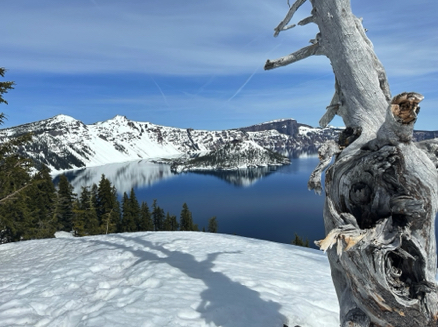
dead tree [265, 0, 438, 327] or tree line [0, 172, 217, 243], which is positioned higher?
dead tree [265, 0, 438, 327]

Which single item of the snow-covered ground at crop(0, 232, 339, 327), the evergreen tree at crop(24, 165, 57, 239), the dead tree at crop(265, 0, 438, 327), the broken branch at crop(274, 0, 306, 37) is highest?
the broken branch at crop(274, 0, 306, 37)

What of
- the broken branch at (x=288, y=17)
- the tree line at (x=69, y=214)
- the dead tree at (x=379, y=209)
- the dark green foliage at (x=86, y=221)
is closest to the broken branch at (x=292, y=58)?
the broken branch at (x=288, y=17)

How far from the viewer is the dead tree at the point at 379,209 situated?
2.66 meters

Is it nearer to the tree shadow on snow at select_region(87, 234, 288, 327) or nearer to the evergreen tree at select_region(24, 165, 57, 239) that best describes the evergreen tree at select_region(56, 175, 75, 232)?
the evergreen tree at select_region(24, 165, 57, 239)

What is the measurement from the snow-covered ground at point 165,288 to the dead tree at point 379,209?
203 cm

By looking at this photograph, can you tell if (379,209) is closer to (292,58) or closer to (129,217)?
(292,58)

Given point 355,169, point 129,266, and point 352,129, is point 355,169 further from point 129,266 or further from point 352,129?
point 129,266

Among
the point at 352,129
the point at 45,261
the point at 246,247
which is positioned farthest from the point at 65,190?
the point at 352,129

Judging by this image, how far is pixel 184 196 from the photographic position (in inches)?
3625

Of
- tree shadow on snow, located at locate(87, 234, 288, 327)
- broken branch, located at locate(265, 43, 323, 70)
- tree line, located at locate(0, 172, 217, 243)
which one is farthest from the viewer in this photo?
tree line, located at locate(0, 172, 217, 243)

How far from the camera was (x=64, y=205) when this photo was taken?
36312 mm

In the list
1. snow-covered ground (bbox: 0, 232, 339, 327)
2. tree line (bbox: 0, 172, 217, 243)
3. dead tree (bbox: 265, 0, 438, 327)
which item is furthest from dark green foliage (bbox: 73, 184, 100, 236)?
dead tree (bbox: 265, 0, 438, 327)

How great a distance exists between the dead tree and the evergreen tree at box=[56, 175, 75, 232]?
128 ft

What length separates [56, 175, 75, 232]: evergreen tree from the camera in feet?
120
